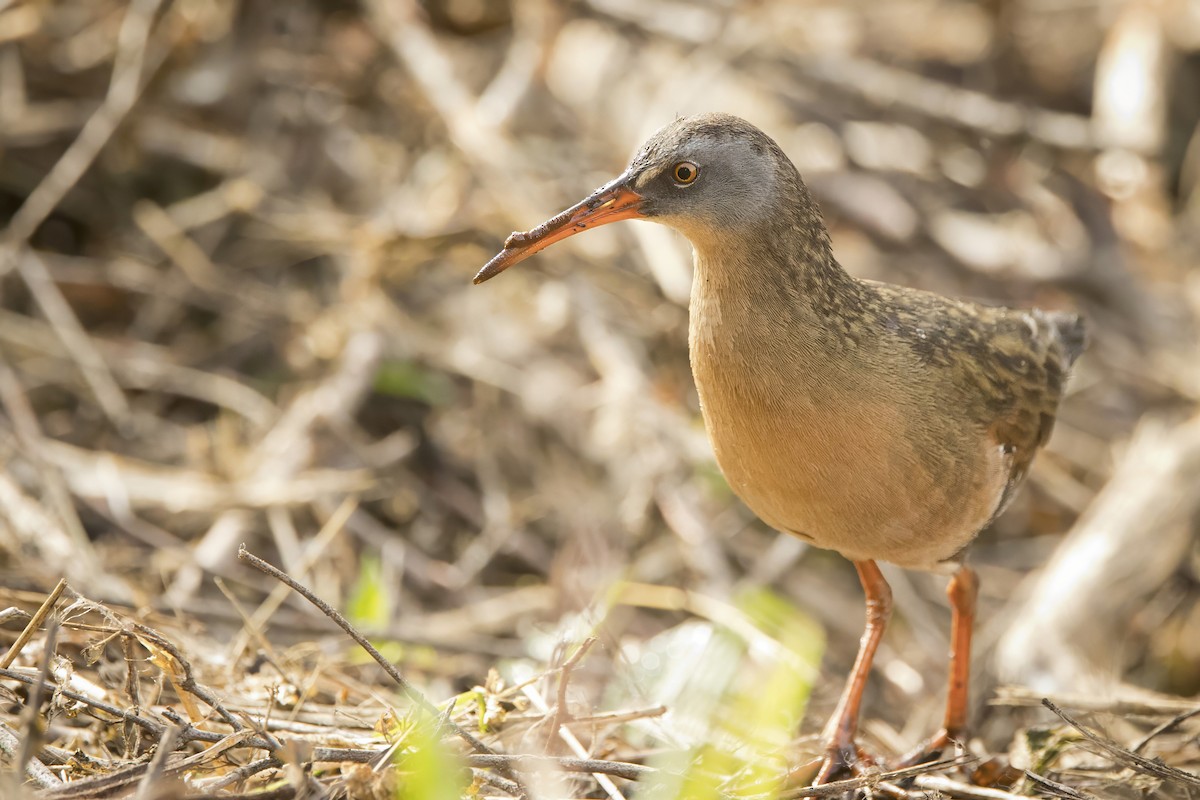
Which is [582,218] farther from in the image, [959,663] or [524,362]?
[524,362]

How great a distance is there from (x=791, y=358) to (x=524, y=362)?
3.25 metres

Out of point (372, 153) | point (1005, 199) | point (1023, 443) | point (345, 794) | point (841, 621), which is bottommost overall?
point (345, 794)

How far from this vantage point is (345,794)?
9.37 feet

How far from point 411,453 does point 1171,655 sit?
3370 millimetres

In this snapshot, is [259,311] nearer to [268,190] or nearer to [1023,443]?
[268,190]

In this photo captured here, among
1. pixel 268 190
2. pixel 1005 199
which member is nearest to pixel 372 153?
pixel 268 190

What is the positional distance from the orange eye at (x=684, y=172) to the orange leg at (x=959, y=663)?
5.06 ft

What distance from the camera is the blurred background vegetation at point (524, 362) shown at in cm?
432

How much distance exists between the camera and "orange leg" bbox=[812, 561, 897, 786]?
3713mm

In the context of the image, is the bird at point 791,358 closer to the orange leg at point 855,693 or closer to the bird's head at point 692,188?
the bird's head at point 692,188

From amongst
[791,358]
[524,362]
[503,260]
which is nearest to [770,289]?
[791,358]

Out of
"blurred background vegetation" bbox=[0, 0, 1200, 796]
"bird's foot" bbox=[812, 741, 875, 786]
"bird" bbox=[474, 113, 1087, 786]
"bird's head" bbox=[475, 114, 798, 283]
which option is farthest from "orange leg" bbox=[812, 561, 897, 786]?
"bird's head" bbox=[475, 114, 798, 283]

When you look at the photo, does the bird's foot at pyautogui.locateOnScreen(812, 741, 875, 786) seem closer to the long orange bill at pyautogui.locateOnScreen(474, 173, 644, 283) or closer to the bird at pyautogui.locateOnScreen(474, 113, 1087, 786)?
the bird at pyautogui.locateOnScreen(474, 113, 1087, 786)

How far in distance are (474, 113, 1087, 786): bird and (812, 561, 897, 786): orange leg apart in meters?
0.47
